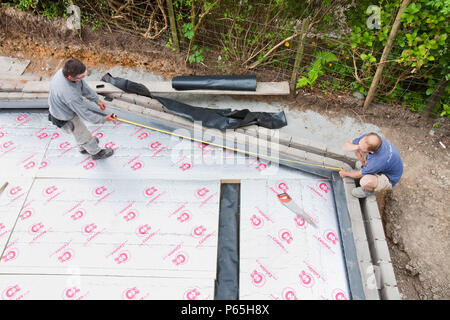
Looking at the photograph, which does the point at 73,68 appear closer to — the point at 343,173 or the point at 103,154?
the point at 103,154

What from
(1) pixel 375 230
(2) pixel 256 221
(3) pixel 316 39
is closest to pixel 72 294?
Result: (2) pixel 256 221

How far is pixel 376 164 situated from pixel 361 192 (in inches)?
19.2

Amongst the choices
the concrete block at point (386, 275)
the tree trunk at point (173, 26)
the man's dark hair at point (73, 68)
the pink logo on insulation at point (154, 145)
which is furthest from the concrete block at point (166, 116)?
the concrete block at point (386, 275)

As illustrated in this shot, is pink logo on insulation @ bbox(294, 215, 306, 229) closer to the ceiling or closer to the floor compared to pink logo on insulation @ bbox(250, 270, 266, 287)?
closer to the ceiling

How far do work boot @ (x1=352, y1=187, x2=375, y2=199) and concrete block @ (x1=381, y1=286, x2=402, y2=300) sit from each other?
42.9 inches

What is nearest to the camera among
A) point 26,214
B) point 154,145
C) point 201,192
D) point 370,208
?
point 370,208

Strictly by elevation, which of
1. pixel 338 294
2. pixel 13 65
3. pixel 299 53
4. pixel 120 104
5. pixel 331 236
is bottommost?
pixel 338 294

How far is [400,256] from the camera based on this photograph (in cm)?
430

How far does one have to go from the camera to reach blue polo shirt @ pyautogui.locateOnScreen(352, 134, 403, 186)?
12.1 feet

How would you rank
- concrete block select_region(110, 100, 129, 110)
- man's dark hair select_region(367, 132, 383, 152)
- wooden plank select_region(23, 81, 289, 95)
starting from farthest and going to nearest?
wooden plank select_region(23, 81, 289, 95)
concrete block select_region(110, 100, 129, 110)
man's dark hair select_region(367, 132, 383, 152)

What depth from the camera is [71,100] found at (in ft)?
12.6

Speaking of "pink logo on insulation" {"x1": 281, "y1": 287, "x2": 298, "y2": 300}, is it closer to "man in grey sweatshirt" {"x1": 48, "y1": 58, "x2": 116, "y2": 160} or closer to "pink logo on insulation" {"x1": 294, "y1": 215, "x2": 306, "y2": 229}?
"pink logo on insulation" {"x1": 294, "y1": 215, "x2": 306, "y2": 229}

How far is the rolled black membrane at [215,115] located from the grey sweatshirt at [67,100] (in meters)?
1.34

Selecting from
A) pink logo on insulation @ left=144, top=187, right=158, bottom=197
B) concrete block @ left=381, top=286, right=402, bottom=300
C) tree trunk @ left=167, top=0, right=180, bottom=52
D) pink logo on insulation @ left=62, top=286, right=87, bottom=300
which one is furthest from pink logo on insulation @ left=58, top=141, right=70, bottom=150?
concrete block @ left=381, top=286, right=402, bottom=300
